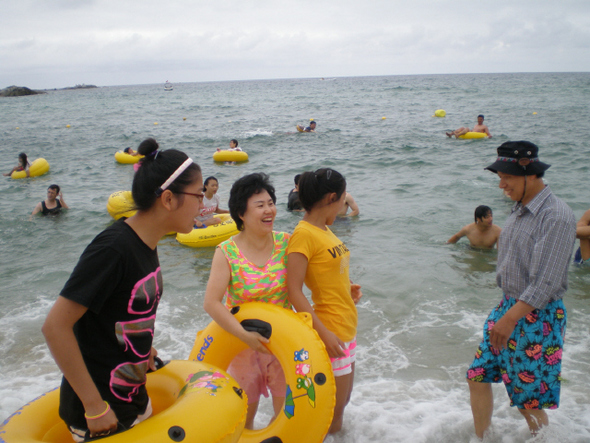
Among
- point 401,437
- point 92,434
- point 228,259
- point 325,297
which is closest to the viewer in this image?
point 92,434

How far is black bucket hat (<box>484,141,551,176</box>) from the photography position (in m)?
2.64

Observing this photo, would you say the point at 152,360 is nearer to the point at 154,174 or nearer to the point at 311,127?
the point at 154,174

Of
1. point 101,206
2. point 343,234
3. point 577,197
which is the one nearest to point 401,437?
point 343,234

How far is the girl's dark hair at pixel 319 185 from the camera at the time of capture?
2750mm

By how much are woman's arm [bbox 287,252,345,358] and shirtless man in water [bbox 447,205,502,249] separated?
523cm

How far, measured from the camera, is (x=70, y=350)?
161 cm

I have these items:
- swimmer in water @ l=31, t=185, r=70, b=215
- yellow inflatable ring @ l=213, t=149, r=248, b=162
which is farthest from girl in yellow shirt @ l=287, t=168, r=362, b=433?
yellow inflatable ring @ l=213, t=149, r=248, b=162

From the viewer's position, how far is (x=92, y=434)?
5.72ft

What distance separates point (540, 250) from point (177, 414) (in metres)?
2.05

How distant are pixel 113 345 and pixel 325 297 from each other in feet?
4.56

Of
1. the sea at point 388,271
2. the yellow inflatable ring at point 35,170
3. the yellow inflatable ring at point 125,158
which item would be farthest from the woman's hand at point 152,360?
the yellow inflatable ring at point 125,158

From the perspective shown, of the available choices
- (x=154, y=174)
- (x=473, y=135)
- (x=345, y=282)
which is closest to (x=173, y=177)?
(x=154, y=174)

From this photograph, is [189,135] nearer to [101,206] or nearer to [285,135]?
[285,135]

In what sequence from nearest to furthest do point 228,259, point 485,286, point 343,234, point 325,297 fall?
point 228,259, point 325,297, point 485,286, point 343,234
